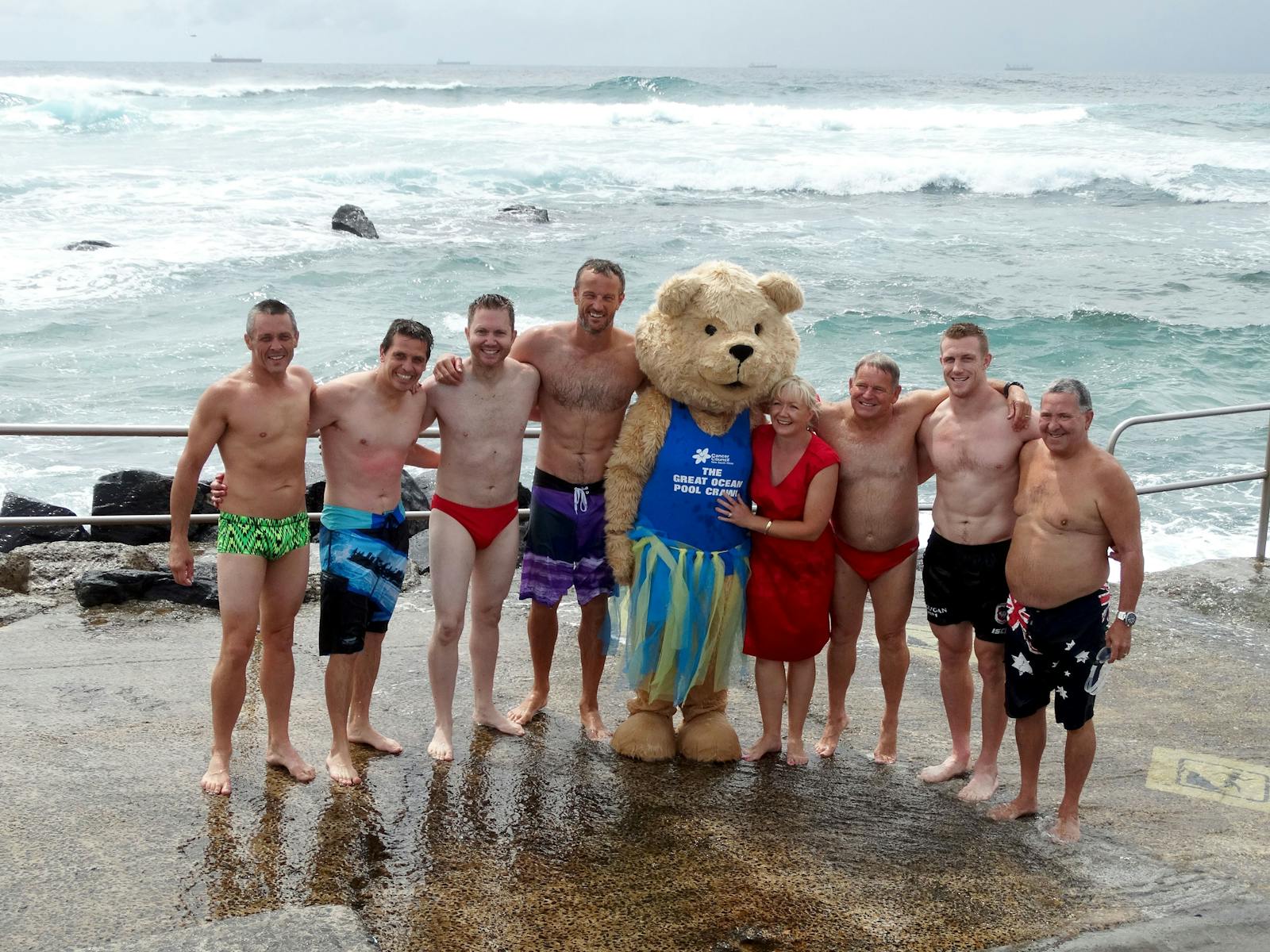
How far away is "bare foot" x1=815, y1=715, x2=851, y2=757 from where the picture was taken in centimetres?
500

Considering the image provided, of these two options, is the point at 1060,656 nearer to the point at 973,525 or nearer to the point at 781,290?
the point at 973,525

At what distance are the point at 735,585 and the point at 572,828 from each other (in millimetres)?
1150

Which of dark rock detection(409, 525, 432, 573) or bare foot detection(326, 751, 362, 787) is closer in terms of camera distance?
bare foot detection(326, 751, 362, 787)

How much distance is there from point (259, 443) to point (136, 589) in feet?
8.83

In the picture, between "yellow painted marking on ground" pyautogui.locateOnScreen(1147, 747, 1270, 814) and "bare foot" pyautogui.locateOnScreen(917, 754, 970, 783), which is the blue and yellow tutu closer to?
"bare foot" pyautogui.locateOnScreen(917, 754, 970, 783)

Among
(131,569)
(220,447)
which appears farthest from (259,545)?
(131,569)

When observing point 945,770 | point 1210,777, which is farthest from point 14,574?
point 1210,777

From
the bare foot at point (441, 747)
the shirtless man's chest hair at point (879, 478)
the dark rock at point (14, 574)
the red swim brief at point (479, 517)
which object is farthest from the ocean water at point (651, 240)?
the bare foot at point (441, 747)

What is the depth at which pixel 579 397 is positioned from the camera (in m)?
4.97

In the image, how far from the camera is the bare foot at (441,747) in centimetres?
475

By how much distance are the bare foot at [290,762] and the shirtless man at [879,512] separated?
6.70 feet

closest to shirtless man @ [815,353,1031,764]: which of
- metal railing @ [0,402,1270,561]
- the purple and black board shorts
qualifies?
the purple and black board shorts

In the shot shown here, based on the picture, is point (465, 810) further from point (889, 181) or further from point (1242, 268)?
point (889, 181)

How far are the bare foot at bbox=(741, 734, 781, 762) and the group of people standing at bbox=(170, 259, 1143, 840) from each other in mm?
10
